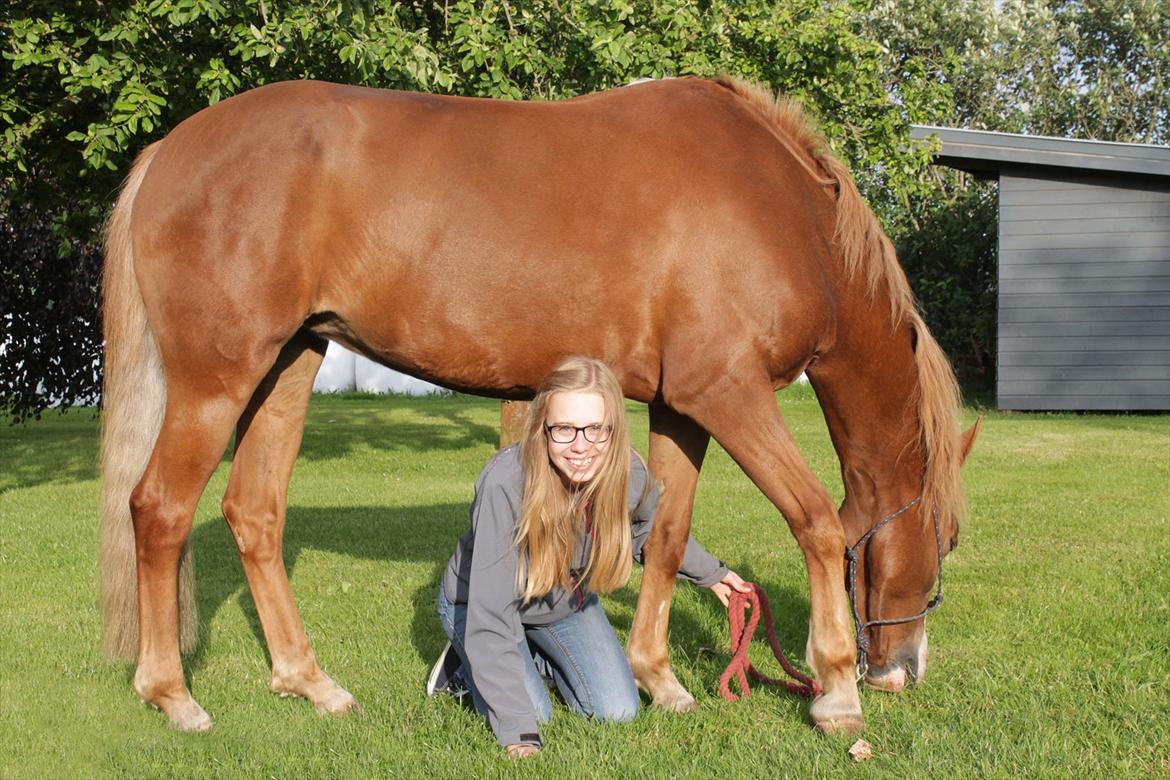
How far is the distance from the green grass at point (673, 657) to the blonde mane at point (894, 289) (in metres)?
0.77

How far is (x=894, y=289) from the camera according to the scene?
387 centimetres

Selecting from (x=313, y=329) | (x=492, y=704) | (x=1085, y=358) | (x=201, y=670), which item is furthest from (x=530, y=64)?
(x=1085, y=358)

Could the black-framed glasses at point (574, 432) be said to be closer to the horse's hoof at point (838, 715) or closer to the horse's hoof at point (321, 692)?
the horse's hoof at point (838, 715)

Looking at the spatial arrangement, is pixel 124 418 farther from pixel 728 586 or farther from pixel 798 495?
pixel 798 495

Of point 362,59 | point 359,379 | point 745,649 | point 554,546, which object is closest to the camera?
point 554,546

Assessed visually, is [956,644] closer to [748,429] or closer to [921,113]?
[748,429]

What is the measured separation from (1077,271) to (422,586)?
13.0m

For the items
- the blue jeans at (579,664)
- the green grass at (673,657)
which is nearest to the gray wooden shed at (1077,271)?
the green grass at (673,657)

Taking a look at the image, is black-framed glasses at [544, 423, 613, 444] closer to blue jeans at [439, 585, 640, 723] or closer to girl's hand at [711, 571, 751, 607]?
blue jeans at [439, 585, 640, 723]

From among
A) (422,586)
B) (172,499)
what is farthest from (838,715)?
(422,586)

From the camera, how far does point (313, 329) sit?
3.95 m

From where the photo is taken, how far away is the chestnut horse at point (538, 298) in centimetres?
361

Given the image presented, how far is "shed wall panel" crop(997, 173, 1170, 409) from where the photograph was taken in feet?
50.6

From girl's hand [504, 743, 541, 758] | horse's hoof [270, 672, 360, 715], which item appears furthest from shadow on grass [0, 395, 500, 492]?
girl's hand [504, 743, 541, 758]
